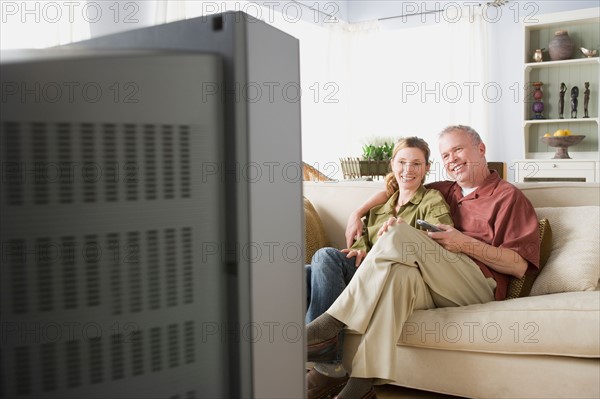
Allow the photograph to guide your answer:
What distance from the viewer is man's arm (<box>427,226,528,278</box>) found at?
84.0 inches

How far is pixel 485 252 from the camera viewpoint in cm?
214

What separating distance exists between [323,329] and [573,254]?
0.90 metres

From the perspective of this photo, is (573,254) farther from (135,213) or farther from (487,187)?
(135,213)

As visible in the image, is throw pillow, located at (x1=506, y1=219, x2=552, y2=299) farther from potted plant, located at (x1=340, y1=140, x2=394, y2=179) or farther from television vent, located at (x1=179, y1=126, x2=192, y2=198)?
television vent, located at (x1=179, y1=126, x2=192, y2=198)

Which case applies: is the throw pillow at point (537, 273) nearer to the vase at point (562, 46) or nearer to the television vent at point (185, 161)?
the television vent at point (185, 161)

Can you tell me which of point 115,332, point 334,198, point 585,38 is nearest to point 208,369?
point 115,332

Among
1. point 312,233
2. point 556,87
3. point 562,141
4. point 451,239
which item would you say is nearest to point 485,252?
point 451,239

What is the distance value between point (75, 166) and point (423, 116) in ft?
21.3

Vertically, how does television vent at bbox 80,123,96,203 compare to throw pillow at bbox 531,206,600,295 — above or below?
above

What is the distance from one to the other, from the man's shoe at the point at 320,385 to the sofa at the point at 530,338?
12cm

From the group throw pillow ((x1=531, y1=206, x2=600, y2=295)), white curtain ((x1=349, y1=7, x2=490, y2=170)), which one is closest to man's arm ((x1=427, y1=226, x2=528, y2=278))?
throw pillow ((x1=531, y1=206, x2=600, y2=295))

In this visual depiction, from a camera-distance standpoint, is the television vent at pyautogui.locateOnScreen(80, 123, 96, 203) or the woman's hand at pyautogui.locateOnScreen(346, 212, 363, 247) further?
the woman's hand at pyautogui.locateOnScreen(346, 212, 363, 247)

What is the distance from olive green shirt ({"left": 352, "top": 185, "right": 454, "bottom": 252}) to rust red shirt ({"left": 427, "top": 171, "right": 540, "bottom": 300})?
0.08 m

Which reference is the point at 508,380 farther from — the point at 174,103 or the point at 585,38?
the point at 585,38
